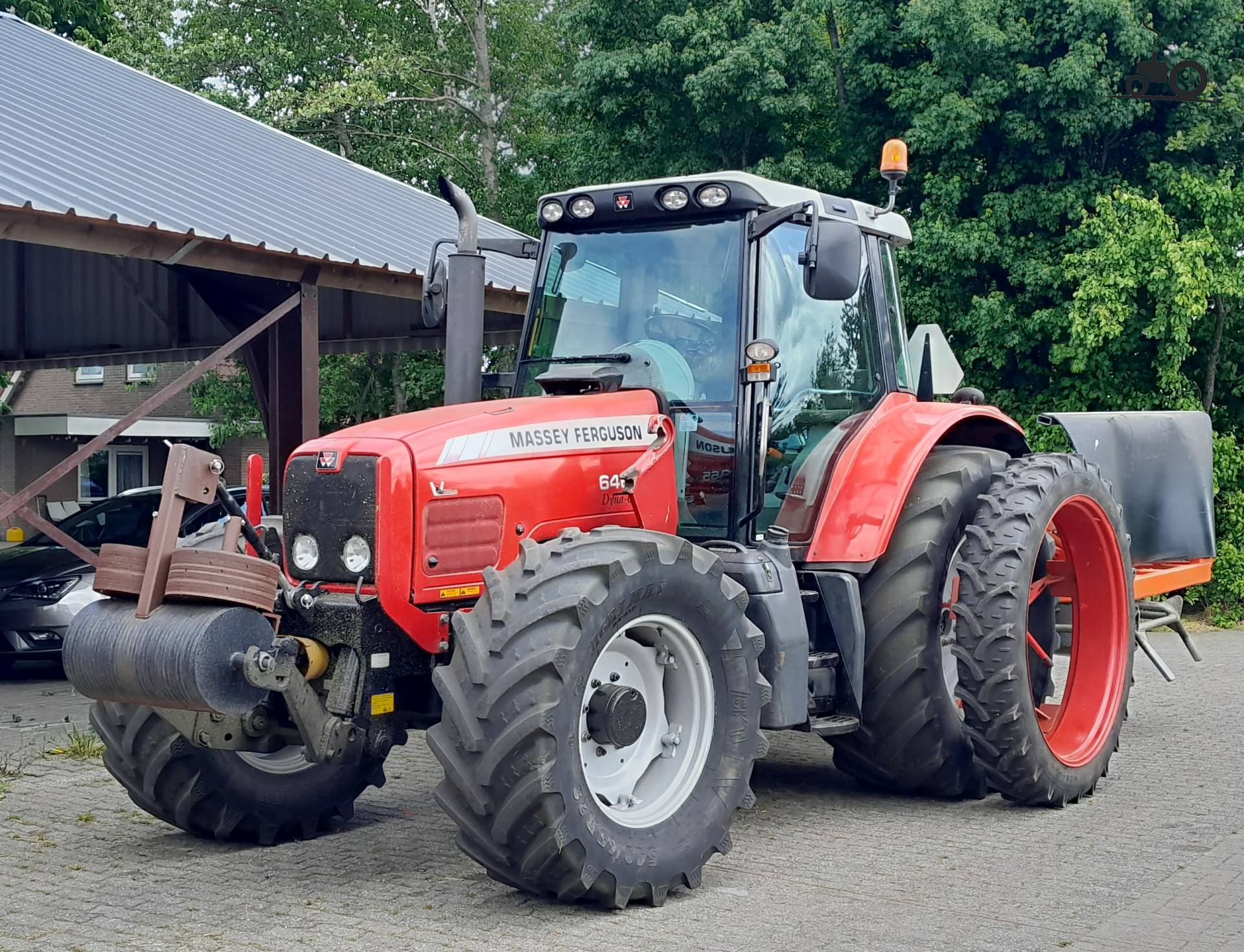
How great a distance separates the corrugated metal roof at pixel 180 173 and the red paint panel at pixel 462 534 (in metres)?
4.16

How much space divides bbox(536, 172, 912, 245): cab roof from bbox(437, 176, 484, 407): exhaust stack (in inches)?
17.4

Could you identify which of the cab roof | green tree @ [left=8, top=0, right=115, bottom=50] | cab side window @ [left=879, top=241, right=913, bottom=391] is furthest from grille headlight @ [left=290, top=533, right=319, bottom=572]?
green tree @ [left=8, top=0, right=115, bottom=50]

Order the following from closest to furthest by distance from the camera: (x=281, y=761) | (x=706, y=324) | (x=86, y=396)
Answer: (x=281, y=761), (x=706, y=324), (x=86, y=396)

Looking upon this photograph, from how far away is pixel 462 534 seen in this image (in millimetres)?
5387

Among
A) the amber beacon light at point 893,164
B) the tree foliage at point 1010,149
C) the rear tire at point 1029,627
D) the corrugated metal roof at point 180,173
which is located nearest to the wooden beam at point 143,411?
the corrugated metal roof at point 180,173

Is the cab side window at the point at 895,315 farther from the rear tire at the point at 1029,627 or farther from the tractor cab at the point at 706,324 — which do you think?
the rear tire at the point at 1029,627

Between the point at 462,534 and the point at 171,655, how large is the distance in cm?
112

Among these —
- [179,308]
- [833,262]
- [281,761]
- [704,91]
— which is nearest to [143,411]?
[281,761]

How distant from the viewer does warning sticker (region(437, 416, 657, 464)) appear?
539cm

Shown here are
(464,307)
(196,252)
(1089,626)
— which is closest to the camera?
(464,307)

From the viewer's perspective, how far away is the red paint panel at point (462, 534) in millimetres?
5293

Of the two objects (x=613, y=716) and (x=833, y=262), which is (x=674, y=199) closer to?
(x=833, y=262)

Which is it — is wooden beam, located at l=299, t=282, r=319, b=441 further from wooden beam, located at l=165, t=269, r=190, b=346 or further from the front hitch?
the front hitch

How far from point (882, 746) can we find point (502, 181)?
22699mm
